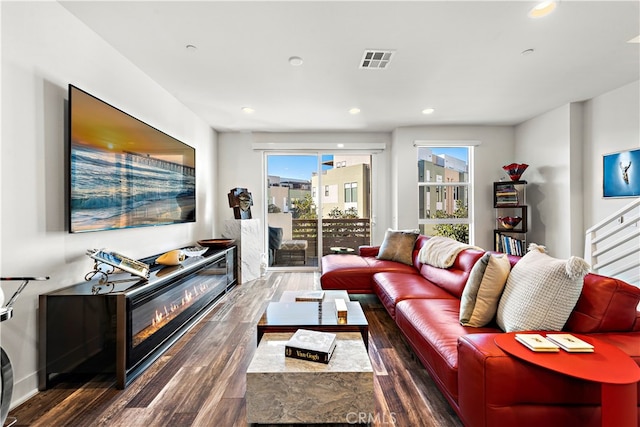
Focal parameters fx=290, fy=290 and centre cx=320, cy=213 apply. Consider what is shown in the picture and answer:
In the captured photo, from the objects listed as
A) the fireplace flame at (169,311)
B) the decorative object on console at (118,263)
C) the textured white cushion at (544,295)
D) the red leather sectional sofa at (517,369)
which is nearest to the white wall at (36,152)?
the decorative object on console at (118,263)

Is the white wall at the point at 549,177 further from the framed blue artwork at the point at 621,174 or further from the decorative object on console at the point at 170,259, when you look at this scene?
the decorative object on console at the point at 170,259

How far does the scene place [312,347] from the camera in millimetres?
1542

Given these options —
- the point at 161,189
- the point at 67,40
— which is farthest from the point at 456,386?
the point at 67,40

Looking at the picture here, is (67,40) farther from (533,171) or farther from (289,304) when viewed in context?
(533,171)

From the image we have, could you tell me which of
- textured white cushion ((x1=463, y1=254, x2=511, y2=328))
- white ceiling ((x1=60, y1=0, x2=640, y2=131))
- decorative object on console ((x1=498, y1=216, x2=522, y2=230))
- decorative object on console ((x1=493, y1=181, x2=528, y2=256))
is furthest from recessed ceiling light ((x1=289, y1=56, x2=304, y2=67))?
decorative object on console ((x1=498, y1=216, x2=522, y2=230))

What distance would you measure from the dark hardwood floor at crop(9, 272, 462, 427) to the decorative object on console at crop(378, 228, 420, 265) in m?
1.34

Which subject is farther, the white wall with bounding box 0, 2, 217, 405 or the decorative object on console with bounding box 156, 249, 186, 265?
the decorative object on console with bounding box 156, 249, 186, 265

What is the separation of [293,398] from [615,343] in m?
1.51

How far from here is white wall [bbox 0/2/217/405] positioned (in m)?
1.67

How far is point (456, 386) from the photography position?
1.45 m

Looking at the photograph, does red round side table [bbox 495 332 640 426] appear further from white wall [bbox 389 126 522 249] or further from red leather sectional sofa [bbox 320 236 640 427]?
white wall [bbox 389 126 522 249]

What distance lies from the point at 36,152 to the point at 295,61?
209 centimetres

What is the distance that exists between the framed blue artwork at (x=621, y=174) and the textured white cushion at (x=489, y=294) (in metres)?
2.87

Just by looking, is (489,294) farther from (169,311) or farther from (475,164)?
(475,164)
